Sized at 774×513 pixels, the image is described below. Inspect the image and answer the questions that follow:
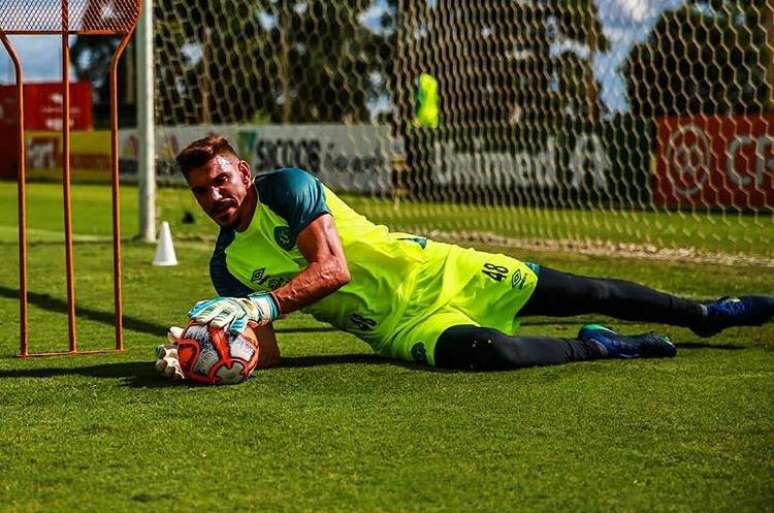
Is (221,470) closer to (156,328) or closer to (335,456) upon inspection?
(335,456)

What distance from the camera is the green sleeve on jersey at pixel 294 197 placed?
5.32 meters

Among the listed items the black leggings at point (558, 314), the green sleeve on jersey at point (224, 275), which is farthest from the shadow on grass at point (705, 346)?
the green sleeve on jersey at point (224, 275)

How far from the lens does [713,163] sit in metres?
17.6

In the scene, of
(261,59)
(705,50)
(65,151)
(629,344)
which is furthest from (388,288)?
(261,59)

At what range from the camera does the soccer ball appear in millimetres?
5105

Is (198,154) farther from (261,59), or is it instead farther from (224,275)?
(261,59)

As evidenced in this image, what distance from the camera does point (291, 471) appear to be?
12.4 feet

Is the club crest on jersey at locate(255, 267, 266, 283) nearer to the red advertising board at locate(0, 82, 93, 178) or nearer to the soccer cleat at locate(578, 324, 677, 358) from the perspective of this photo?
the soccer cleat at locate(578, 324, 677, 358)

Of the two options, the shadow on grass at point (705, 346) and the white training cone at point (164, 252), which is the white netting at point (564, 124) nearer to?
the white training cone at point (164, 252)

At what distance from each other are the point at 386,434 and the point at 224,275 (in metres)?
1.60

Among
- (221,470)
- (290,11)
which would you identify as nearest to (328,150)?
(290,11)

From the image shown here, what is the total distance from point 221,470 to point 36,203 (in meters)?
19.6

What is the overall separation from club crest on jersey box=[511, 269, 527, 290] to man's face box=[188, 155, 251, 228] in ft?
4.11

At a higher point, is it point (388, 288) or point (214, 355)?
point (388, 288)
